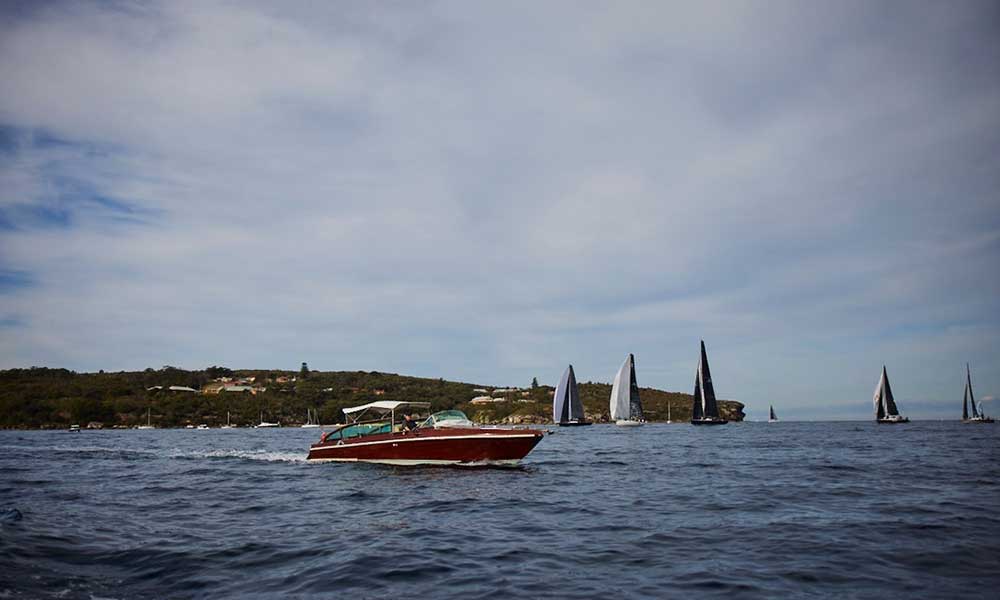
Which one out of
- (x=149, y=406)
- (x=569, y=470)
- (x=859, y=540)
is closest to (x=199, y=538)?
(x=859, y=540)

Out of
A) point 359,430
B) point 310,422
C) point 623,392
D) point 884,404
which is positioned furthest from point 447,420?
point 310,422

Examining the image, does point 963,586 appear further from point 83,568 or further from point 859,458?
point 859,458

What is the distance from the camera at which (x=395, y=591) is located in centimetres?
979

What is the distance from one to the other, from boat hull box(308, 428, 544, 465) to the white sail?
86.0 meters

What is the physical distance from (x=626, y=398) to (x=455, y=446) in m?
91.1

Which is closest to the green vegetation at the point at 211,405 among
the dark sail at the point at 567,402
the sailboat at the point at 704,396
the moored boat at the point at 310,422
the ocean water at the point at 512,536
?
the moored boat at the point at 310,422

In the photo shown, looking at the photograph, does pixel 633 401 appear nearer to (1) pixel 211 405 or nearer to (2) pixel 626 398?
(2) pixel 626 398

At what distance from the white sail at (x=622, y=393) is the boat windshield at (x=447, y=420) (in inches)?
3344

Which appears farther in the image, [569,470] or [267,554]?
[569,470]

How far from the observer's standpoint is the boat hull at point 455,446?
27938 mm

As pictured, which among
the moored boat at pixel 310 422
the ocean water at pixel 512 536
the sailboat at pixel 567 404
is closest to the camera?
the ocean water at pixel 512 536

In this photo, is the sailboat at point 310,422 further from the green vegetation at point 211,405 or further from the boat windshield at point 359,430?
the boat windshield at point 359,430

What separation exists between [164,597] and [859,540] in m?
13.3

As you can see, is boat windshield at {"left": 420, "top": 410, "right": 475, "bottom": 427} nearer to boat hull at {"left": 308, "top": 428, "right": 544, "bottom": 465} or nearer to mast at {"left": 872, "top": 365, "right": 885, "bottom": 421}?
boat hull at {"left": 308, "top": 428, "right": 544, "bottom": 465}
